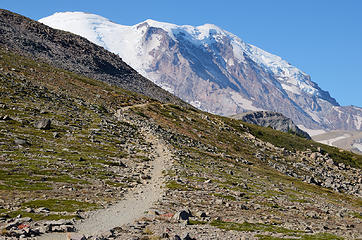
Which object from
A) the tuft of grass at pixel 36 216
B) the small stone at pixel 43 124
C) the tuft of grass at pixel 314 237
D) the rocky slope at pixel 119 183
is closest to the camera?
the tuft of grass at pixel 36 216

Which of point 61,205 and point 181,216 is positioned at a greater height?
point 181,216

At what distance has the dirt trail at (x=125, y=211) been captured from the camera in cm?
2963

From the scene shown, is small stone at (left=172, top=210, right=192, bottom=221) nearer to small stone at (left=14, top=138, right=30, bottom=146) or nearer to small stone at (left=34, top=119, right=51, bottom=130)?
small stone at (left=14, top=138, right=30, bottom=146)

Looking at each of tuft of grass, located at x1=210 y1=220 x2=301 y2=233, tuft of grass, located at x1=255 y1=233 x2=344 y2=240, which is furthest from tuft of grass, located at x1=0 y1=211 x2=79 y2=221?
tuft of grass, located at x1=255 y1=233 x2=344 y2=240

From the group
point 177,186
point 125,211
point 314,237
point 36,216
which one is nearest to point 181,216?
point 125,211

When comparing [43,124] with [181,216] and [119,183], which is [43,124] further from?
[181,216]

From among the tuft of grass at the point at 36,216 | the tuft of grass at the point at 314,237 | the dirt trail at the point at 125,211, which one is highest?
the tuft of grass at the point at 314,237

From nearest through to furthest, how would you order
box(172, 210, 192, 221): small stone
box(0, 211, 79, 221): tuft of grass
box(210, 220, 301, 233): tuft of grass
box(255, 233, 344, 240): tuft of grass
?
box(0, 211, 79, 221): tuft of grass
box(255, 233, 344, 240): tuft of grass
box(210, 220, 301, 233): tuft of grass
box(172, 210, 192, 221): small stone

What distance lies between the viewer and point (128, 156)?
213ft

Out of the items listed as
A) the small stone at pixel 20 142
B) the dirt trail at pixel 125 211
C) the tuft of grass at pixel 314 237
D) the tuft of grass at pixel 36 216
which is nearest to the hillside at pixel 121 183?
the tuft of grass at pixel 36 216

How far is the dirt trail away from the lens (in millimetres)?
29630

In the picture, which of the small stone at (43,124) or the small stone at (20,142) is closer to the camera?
the small stone at (20,142)

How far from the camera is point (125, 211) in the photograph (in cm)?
3712

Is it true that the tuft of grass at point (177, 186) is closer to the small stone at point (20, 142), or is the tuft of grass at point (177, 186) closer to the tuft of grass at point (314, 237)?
the tuft of grass at point (314, 237)
